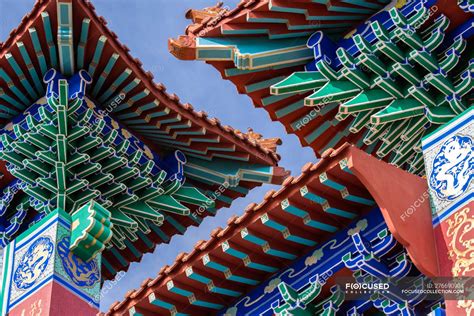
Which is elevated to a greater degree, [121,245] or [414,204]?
[121,245]

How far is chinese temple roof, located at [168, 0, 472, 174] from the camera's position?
11.5 metres

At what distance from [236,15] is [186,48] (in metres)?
0.55

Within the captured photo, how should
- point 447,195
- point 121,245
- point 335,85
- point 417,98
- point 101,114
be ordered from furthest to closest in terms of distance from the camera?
point 121,245 < point 101,114 < point 335,85 < point 417,98 < point 447,195

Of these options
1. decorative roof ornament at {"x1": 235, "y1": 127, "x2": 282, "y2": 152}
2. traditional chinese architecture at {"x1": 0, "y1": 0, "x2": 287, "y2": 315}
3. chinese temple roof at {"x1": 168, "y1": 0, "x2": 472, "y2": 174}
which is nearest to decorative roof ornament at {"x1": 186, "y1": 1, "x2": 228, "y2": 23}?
chinese temple roof at {"x1": 168, "y1": 0, "x2": 472, "y2": 174}

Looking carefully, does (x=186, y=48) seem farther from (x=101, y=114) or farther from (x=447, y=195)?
(x=447, y=195)

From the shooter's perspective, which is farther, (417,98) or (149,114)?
(149,114)

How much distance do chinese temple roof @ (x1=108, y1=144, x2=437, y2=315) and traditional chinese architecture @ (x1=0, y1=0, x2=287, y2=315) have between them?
2051mm

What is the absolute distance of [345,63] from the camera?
1215 centimetres

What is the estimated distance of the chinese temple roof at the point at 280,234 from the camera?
946 cm

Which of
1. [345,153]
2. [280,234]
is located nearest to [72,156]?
[280,234]

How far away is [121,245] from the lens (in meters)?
15.4

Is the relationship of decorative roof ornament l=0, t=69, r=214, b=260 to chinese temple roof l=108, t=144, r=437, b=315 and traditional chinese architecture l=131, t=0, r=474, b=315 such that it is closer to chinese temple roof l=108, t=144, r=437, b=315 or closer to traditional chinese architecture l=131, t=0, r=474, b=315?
traditional chinese architecture l=131, t=0, r=474, b=315

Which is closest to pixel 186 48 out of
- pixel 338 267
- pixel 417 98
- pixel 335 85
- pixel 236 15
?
pixel 236 15

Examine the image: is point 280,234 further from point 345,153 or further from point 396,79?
point 396,79
